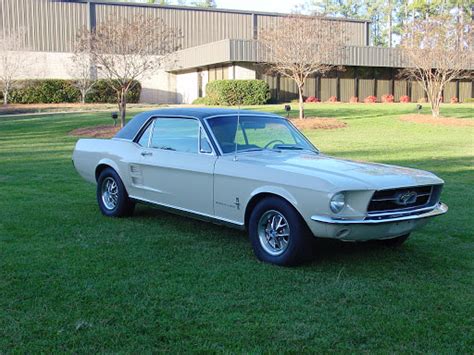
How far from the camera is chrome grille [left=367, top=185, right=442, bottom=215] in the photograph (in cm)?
516

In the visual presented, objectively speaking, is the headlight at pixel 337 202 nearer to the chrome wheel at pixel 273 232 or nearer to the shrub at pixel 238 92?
the chrome wheel at pixel 273 232

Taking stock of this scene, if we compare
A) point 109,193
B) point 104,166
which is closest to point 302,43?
point 104,166

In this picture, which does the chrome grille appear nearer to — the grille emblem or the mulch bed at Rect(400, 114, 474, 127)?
the grille emblem

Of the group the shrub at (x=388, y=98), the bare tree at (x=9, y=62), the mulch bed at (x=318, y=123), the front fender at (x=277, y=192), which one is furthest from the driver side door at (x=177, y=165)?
the shrub at (x=388, y=98)

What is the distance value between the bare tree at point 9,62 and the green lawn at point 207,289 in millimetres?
33657

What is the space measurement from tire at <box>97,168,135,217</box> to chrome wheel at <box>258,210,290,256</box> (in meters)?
2.43

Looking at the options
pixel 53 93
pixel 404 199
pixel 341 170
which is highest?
pixel 53 93

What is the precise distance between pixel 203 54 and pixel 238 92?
663 cm

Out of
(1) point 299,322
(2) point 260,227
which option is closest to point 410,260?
(2) point 260,227

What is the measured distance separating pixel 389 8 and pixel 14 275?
88107mm

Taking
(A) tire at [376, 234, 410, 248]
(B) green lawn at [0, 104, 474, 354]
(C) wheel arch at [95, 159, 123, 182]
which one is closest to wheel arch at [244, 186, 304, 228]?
(B) green lawn at [0, 104, 474, 354]

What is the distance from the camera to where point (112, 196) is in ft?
25.2

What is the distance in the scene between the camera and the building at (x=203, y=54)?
125ft

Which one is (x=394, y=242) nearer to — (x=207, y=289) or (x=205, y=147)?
(x=205, y=147)
